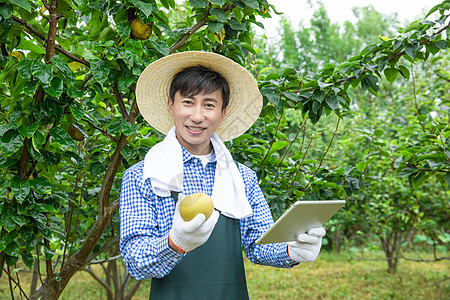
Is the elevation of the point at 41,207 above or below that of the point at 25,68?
below

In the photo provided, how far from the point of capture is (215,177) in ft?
4.83

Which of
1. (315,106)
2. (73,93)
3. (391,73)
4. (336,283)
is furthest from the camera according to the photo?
(336,283)

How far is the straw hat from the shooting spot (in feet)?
5.00

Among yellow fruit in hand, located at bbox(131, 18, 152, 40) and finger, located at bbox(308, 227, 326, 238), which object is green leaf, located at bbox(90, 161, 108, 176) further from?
finger, located at bbox(308, 227, 326, 238)

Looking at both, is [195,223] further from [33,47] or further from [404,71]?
[404,71]

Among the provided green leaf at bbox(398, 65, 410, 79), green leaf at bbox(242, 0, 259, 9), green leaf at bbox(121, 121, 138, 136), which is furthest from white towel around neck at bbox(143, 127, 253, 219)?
green leaf at bbox(398, 65, 410, 79)

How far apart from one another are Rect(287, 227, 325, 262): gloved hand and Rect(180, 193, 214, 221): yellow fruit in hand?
1.01 ft

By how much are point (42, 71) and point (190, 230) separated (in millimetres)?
750

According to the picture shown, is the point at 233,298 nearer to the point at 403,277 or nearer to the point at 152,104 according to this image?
the point at 152,104

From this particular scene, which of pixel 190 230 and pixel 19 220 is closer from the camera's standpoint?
pixel 190 230

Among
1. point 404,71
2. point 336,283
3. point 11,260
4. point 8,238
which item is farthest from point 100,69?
point 336,283

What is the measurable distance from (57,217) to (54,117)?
833 mm

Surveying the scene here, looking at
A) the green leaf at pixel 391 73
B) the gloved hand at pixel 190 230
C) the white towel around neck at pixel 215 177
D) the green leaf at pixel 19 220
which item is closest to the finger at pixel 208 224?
the gloved hand at pixel 190 230

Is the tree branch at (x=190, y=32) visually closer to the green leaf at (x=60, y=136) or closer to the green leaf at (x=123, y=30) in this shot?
the green leaf at (x=123, y=30)
